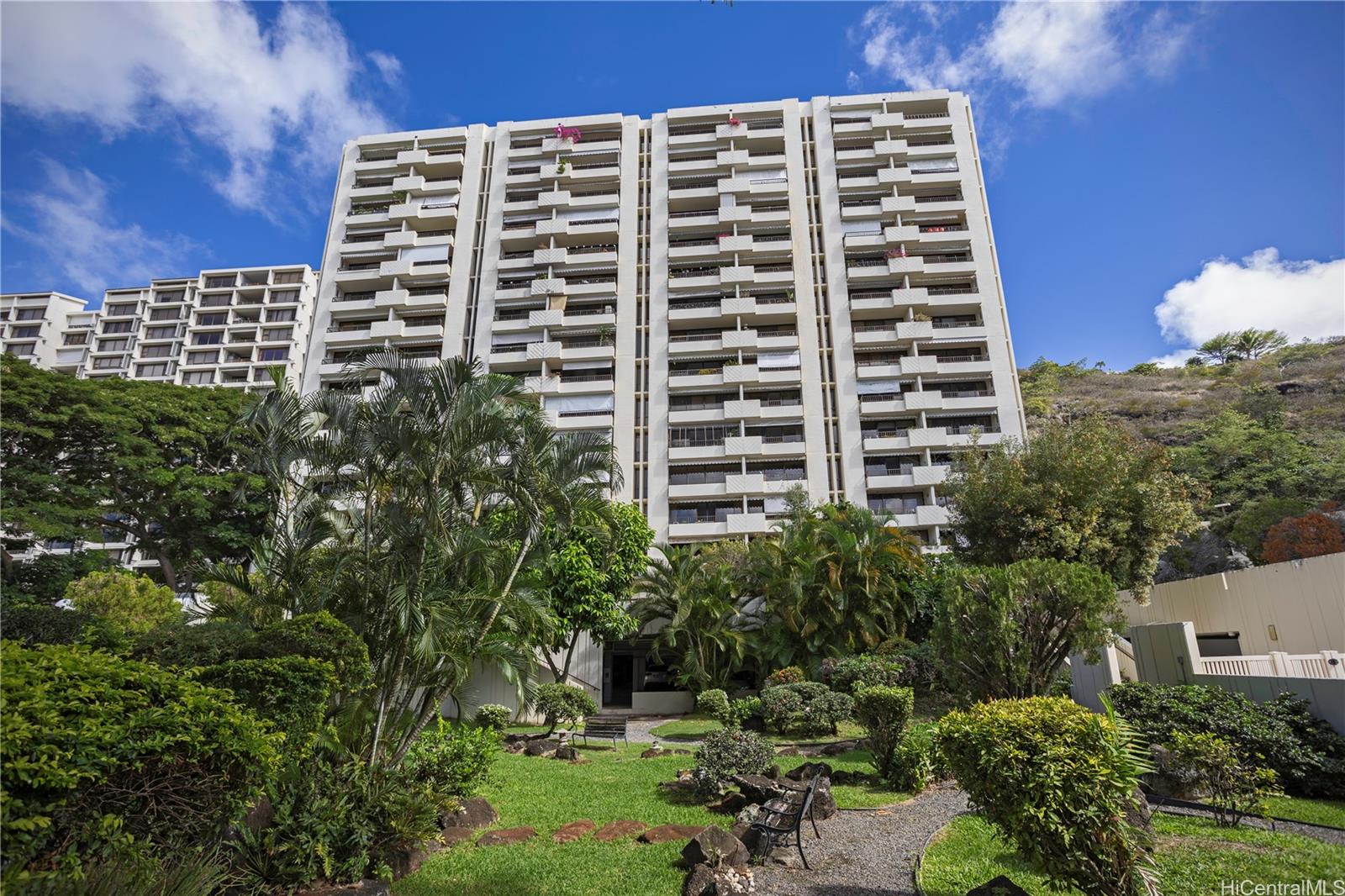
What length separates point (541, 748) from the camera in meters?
15.8

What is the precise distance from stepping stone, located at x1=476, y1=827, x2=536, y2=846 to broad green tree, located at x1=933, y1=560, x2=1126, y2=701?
27.5 ft

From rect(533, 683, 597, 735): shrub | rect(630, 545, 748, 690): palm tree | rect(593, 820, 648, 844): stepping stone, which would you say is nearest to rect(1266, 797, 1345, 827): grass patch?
rect(593, 820, 648, 844): stepping stone

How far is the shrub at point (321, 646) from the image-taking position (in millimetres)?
6863

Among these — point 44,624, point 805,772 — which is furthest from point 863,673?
point 44,624

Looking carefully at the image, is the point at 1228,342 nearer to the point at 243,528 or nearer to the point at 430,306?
the point at 430,306

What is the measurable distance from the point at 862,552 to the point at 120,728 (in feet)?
75.3

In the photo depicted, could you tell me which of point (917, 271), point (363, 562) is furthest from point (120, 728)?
point (917, 271)

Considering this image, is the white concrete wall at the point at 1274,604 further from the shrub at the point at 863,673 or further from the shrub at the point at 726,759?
the shrub at the point at 726,759

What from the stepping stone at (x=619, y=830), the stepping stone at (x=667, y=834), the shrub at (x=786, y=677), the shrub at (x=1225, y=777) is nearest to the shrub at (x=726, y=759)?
the stepping stone at (x=619, y=830)

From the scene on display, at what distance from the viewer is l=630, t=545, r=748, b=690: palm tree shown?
25.7m

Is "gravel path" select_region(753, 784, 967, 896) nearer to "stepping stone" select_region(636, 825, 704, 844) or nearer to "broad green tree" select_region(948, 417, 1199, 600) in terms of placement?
"stepping stone" select_region(636, 825, 704, 844)

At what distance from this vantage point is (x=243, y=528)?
33.7 m

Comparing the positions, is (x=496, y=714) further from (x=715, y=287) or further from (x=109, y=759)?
(x=715, y=287)

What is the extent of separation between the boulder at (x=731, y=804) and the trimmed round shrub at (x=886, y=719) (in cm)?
280
